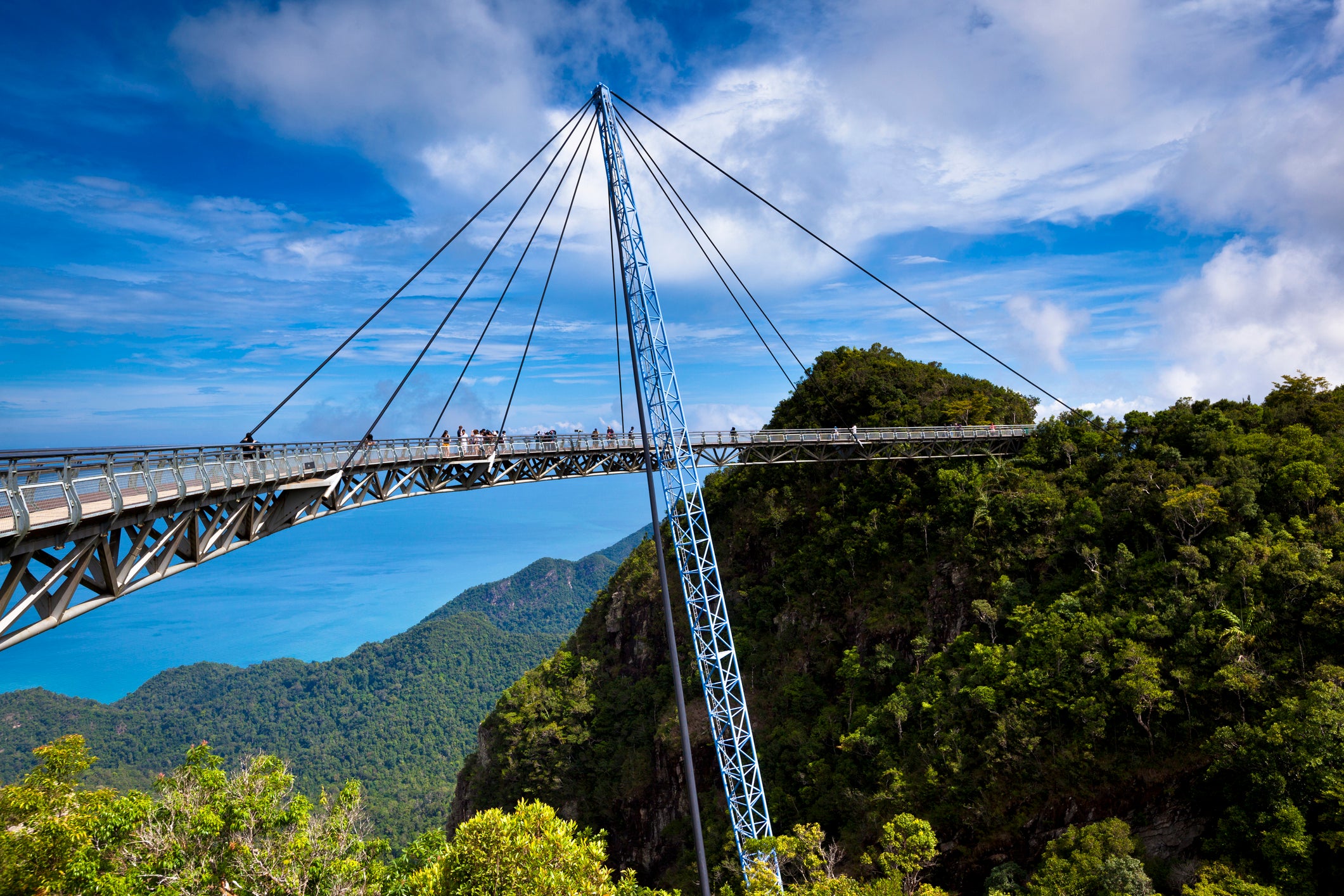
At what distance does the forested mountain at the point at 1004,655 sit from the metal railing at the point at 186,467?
14.9 metres

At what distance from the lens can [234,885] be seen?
15867 millimetres

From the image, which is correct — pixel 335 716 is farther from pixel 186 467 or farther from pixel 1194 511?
pixel 1194 511

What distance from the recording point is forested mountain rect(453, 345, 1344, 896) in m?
19.6

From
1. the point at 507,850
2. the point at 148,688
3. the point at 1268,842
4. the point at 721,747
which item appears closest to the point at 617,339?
the point at 721,747

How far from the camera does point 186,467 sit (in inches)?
500

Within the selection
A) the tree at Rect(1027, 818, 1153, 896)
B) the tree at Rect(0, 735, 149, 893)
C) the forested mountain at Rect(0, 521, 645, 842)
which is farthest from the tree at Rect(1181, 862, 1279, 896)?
the forested mountain at Rect(0, 521, 645, 842)

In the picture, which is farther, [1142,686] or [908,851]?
[1142,686]

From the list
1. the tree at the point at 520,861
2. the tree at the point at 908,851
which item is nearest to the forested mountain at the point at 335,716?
the tree at the point at 908,851

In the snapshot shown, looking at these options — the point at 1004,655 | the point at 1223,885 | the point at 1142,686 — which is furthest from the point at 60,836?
the point at 1142,686

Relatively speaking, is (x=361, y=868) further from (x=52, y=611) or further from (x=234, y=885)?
(x=52, y=611)

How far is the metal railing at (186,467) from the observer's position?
31.2 ft

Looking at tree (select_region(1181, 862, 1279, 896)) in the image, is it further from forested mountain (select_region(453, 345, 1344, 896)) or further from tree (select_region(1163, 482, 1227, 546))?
tree (select_region(1163, 482, 1227, 546))

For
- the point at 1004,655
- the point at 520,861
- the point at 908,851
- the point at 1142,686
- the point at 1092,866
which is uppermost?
the point at 1142,686

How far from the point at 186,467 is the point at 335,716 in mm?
140439
